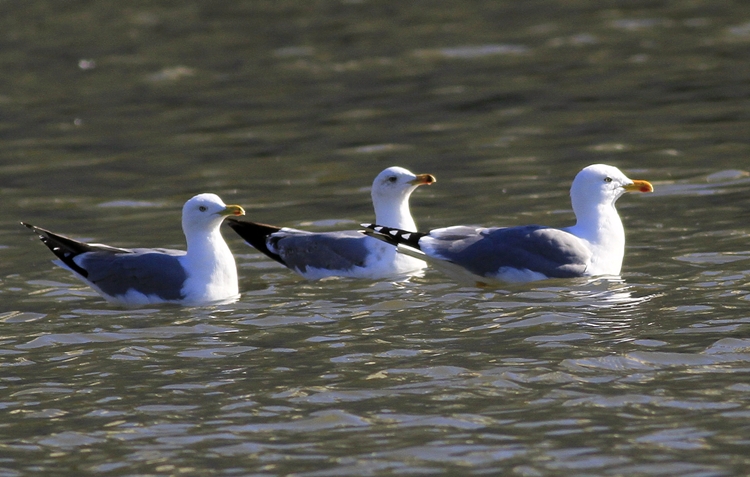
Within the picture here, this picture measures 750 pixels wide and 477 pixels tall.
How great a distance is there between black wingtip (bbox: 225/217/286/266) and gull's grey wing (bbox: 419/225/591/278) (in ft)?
5.51

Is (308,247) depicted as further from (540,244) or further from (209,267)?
(540,244)

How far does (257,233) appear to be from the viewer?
1130 cm

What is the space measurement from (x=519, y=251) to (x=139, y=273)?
10.2 feet

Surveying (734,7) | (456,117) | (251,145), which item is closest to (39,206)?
(251,145)

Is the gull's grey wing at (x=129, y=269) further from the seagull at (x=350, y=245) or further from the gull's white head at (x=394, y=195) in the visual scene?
the gull's white head at (x=394, y=195)

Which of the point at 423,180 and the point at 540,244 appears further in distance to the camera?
the point at 423,180

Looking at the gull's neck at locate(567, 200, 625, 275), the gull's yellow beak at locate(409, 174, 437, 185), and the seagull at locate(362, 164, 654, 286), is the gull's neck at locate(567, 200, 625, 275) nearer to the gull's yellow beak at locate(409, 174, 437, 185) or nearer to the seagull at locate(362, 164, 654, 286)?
the seagull at locate(362, 164, 654, 286)

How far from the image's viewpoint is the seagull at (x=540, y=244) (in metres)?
9.95

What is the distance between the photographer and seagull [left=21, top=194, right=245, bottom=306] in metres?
10.1

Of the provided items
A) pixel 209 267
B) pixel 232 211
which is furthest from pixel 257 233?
pixel 209 267

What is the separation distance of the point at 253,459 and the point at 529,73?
47.2 feet

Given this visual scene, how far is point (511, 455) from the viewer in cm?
634

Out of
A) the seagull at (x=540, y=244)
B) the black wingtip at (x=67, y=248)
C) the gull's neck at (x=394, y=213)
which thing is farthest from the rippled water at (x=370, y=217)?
the gull's neck at (x=394, y=213)

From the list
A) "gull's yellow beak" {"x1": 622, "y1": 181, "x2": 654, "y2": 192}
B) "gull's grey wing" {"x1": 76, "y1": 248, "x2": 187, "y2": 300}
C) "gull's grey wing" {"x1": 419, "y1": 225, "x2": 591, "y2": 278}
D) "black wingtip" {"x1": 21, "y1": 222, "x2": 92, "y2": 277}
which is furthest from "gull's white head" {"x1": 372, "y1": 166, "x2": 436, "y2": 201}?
"black wingtip" {"x1": 21, "y1": 222, "x2": 92, "y2": 277}
